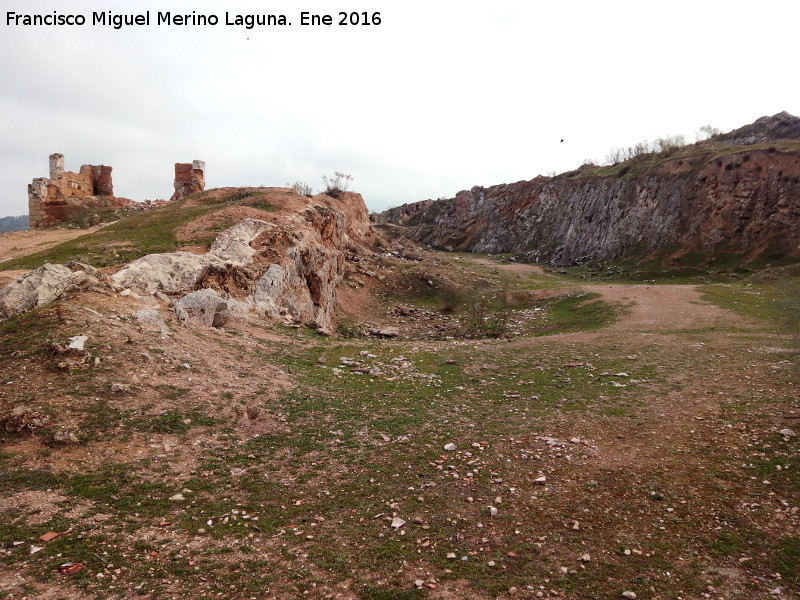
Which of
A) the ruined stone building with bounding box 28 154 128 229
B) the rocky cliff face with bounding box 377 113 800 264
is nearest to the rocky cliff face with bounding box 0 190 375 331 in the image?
the ruined stone building with bounding box 28 154 128 229

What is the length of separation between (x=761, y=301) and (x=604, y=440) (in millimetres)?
21105

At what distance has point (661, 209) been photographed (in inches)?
1652

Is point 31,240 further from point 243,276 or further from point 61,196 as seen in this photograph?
point 243,276

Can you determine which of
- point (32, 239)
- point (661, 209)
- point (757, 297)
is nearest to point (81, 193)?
point (32, 239)

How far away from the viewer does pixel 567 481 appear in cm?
641

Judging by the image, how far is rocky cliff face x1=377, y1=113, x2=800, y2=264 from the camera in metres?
34.6

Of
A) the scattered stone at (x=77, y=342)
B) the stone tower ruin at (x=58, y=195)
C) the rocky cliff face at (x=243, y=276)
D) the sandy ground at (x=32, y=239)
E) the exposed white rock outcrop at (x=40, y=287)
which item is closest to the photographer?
the scattered stone at (x=77, y=342)

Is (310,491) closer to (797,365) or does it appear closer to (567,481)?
(567,481)

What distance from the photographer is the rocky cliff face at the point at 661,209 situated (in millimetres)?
34594

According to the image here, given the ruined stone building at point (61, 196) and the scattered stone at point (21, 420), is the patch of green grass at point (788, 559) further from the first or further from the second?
the ruined stone building at point (61, 196)

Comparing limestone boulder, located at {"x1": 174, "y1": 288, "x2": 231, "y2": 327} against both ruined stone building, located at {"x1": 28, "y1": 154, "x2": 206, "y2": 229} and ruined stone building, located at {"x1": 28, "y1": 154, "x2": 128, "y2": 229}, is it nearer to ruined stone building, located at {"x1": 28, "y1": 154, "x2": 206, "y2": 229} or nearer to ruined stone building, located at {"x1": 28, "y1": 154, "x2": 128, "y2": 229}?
ruined stone building, located at {"x1": 28, "y1": 154, "x2": 206, "y2": 229}

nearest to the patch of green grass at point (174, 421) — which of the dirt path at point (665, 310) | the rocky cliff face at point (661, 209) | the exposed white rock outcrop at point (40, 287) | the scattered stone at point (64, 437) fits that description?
the scattered stone at point (64, 437)

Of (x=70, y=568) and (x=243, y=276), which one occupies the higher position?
(x=243, y=276)

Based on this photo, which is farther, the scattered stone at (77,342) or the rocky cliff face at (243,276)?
the rocky cliff face at (243,276)
